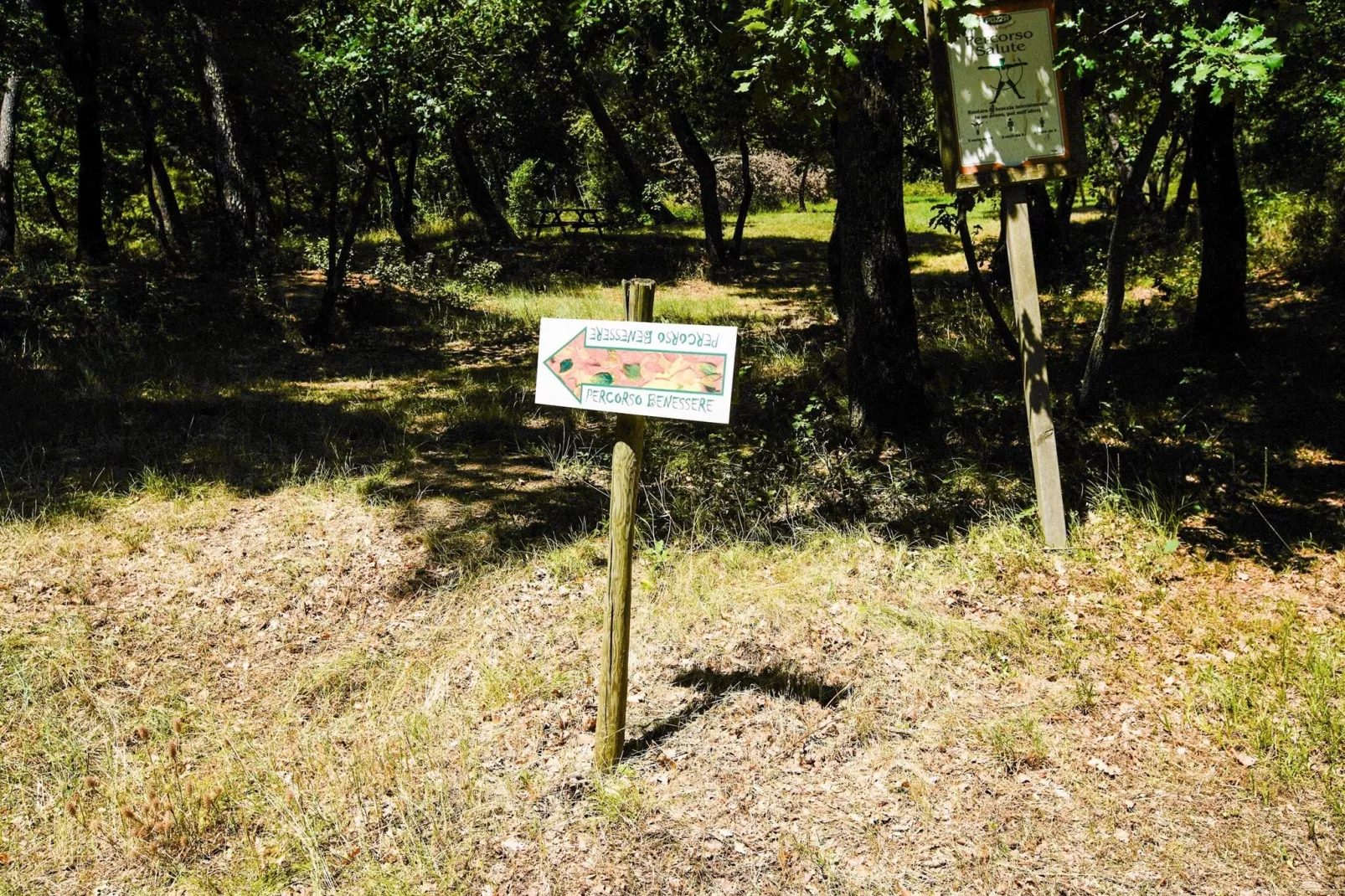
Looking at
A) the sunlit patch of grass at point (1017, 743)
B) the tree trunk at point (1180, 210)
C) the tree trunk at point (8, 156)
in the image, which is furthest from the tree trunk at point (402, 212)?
the sunlit patch of grass at point (1017, 743)

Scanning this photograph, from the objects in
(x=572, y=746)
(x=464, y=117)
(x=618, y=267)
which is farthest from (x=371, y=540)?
(x=618, y=267)

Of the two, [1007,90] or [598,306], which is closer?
[1007,90]

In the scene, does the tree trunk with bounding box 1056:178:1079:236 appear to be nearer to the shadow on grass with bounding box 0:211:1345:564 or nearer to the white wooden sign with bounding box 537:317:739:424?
the shadow on grass with bounding box 0:211:1345:564

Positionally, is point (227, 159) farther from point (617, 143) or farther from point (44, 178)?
point (44, 178)

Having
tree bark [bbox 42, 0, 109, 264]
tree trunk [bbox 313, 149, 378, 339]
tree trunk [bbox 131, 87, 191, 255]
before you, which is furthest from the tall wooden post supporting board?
tree trunk [bbox 131, 87, 191, 255]

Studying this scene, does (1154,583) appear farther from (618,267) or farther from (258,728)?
(618,267)

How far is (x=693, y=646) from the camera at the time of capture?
4.65m

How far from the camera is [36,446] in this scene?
6711mm

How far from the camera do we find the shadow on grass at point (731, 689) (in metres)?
4.02

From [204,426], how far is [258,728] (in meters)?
3.89

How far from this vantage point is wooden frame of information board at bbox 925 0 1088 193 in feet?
15.4

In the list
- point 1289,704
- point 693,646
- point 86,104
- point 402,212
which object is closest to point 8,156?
point 86,104

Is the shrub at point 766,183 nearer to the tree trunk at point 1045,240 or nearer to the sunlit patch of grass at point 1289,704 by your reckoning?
Result: the tree trunk at point 1045,240

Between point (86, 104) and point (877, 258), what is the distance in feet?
38.0
